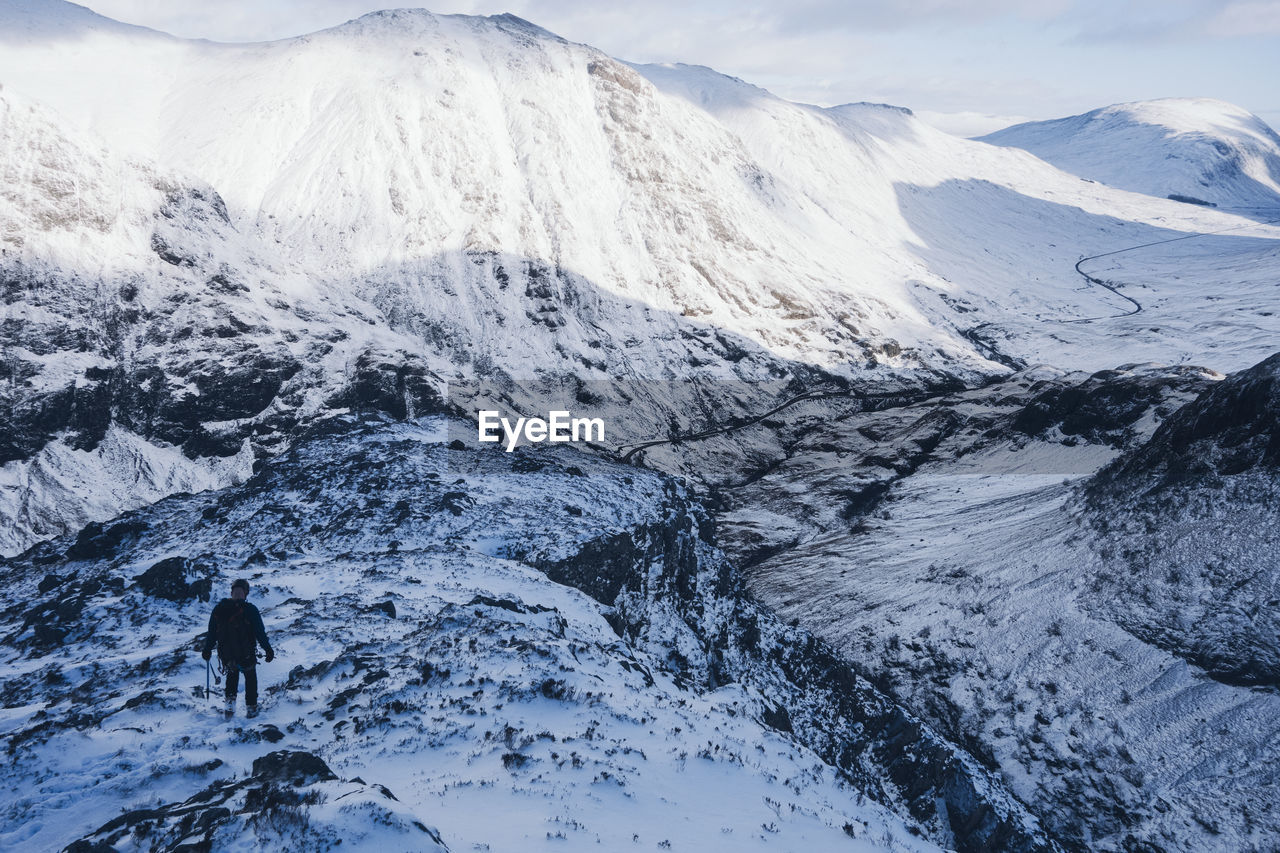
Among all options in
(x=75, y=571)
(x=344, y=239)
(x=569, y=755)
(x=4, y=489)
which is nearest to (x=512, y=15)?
(x=344, y=239)

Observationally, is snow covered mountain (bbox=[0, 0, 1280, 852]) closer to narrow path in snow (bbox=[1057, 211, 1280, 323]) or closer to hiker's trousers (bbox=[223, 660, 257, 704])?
hiker's trousers (bbox=[223, 660, 257, 704])

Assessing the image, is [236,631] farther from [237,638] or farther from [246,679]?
[246,679]

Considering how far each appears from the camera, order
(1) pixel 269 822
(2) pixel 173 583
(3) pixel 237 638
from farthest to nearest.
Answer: (2) pixel 173 583 < (3) pixel 237 638 < (1) pixel 269 822

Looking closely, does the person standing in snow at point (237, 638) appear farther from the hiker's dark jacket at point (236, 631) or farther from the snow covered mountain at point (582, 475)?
the snow covered mountain at point (582, 475)

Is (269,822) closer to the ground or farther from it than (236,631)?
farther from it

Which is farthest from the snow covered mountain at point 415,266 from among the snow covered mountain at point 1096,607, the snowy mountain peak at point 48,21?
the snow covered mountain at point 1096,607

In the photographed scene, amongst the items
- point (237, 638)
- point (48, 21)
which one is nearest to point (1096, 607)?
point (237, 638)

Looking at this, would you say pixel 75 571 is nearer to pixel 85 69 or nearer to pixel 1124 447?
pixel 1124 447

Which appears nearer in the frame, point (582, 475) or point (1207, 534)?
point (1207, 534)
